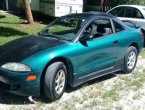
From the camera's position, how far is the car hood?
6.32 metres

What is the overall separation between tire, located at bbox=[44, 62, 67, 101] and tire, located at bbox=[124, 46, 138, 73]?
233 centimetres

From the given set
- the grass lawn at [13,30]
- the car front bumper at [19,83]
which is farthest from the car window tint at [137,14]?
the car front bumper at [19,83]

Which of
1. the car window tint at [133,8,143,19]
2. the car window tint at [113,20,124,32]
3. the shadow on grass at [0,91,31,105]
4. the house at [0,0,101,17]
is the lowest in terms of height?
the shadow on grass at [0,91,31,105]

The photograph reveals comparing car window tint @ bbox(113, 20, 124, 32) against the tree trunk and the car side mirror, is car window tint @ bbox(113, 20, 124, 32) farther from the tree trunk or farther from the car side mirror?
the tree trunk

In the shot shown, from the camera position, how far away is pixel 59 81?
6.54 meters

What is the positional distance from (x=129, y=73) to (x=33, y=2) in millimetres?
12298

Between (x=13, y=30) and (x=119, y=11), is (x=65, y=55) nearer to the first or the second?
(x=119, y=11)

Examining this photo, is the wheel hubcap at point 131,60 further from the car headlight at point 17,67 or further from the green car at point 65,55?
the car headlight at point 17,67

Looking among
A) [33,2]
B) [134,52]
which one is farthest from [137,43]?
[33,2]

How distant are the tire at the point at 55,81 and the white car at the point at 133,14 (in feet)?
21.7

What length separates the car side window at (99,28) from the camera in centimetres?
734

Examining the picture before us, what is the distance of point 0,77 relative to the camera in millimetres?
6168

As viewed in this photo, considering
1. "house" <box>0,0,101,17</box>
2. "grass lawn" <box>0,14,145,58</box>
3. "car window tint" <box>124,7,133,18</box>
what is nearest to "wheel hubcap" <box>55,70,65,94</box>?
"grass lawn" <box>0,14,145,58</box>

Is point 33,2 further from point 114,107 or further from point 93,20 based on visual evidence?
point 114,107
